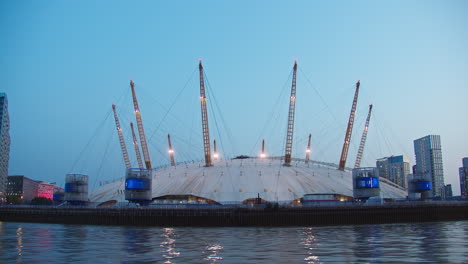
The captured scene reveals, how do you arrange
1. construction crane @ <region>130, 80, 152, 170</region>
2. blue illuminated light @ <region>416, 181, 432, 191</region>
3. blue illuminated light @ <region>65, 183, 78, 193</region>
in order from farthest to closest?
construction crane @ <region>130, 80, 152, 170</region>, blue illuminated light @ <region>416, 181, 432, 191</region>, blue illuminated light @ <region>65, 183, 78, 193</region>

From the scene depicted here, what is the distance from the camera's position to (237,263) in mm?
31359

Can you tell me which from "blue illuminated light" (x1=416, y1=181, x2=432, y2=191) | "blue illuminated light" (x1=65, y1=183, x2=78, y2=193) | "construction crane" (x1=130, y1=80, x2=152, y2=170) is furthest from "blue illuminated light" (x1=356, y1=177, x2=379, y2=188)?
"construction crane" (x1=130, y1=80, x2=152, y2=170)

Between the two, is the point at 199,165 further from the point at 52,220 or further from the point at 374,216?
the point at 374,216

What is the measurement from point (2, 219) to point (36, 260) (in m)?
90.6

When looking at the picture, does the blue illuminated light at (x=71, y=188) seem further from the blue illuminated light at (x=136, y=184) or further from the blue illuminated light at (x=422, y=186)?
the blue illuminated light at (x=422, y=186)

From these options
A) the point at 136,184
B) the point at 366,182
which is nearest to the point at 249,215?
the point at 136,184

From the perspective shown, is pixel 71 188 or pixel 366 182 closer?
pixel 366 182

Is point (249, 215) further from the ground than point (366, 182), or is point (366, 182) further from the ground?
point (366, 182)

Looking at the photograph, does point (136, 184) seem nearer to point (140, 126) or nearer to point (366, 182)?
point (366, 182)

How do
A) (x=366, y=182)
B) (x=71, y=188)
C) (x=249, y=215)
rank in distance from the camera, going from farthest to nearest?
(x=71, y=188), (x=366, y=182), (x=249, y=215)

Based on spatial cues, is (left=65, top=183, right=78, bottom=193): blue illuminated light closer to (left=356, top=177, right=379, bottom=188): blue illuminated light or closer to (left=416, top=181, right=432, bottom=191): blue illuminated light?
(left=356, top=177, right=379, bottom=188): blue illuminated light

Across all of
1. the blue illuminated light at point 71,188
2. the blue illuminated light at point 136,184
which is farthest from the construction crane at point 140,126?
the blue illuminated light at point 136,184

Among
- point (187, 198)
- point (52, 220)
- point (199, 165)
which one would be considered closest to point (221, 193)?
point (187, 198)

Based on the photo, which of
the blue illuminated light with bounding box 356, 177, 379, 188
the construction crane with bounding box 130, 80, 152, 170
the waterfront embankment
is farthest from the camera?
the construction crane with bounding box 130, 80, 152, 170
